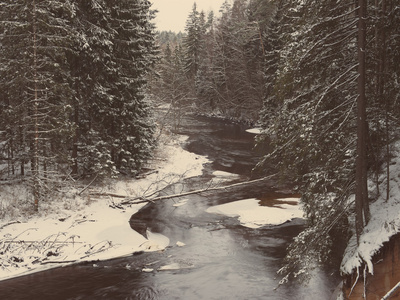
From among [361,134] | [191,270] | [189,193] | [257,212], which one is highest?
[361,134]

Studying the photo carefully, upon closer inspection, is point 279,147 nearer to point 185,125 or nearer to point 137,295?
point 137,295

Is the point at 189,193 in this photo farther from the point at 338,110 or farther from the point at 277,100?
the point at 338,110

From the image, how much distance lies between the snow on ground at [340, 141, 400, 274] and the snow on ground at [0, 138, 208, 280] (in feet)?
26.5

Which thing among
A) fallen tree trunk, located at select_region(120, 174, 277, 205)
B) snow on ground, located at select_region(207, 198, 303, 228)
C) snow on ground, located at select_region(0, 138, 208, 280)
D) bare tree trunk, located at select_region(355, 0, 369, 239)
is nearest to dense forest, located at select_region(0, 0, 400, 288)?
bare tree trunk, located at select_region(355, 0, 369, 239)

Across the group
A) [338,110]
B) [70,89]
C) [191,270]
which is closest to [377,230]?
[338,110]

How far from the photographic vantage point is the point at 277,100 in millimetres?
8961

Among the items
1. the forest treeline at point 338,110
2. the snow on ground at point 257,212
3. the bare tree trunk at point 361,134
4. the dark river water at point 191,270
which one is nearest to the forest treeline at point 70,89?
the dark river water at point 191,270

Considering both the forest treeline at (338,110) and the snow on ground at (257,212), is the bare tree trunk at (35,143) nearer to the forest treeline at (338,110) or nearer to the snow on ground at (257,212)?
the snow on ground at (257,212)

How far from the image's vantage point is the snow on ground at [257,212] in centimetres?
1580

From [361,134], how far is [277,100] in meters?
2.53

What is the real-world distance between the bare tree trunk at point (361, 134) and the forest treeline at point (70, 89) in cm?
1224

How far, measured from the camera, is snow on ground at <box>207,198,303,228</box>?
15.8 metres

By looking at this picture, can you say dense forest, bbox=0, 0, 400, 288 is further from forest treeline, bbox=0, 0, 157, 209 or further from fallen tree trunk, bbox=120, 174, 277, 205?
fallen tree trunk, bbox=120, 174, 277, 205

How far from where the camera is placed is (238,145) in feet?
119
